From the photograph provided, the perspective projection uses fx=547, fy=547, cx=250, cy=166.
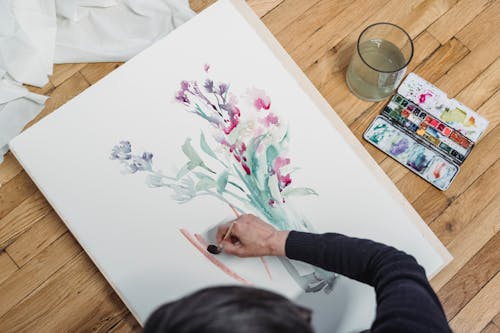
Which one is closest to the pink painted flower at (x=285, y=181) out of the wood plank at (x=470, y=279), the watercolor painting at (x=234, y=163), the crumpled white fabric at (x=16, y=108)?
the watercolor painting at (x=234, y=163)

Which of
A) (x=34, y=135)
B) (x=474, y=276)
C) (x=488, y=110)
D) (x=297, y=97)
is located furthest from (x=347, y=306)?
(x=34, y=135)

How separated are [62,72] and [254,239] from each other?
485mm

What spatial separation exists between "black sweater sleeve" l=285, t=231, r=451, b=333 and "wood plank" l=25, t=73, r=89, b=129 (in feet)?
1.58

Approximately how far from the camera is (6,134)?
97 cm

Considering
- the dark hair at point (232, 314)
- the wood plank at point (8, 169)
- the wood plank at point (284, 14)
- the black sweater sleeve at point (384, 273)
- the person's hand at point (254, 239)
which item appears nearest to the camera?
the dark hair at point (232, 314)

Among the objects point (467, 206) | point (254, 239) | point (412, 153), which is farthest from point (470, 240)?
point (254, 239)

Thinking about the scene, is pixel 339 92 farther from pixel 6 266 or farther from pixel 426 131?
pixel 6 266

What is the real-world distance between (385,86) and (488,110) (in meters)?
0.23

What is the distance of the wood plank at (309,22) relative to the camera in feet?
3.45

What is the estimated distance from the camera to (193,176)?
0.91 meters

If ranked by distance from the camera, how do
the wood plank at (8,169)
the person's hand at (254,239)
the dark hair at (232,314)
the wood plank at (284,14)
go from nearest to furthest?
1. the dark hair at (232,314)
2. the person's hand at (254,239)
3. the wood plank at (8,169)
4. the wood plank at (284,14)

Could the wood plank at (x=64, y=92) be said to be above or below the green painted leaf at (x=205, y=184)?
above

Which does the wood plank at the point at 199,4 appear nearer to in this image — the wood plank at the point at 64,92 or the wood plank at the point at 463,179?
the wood plank at the point at 64,92

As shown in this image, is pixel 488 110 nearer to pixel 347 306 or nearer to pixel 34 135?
pixel 347 306
